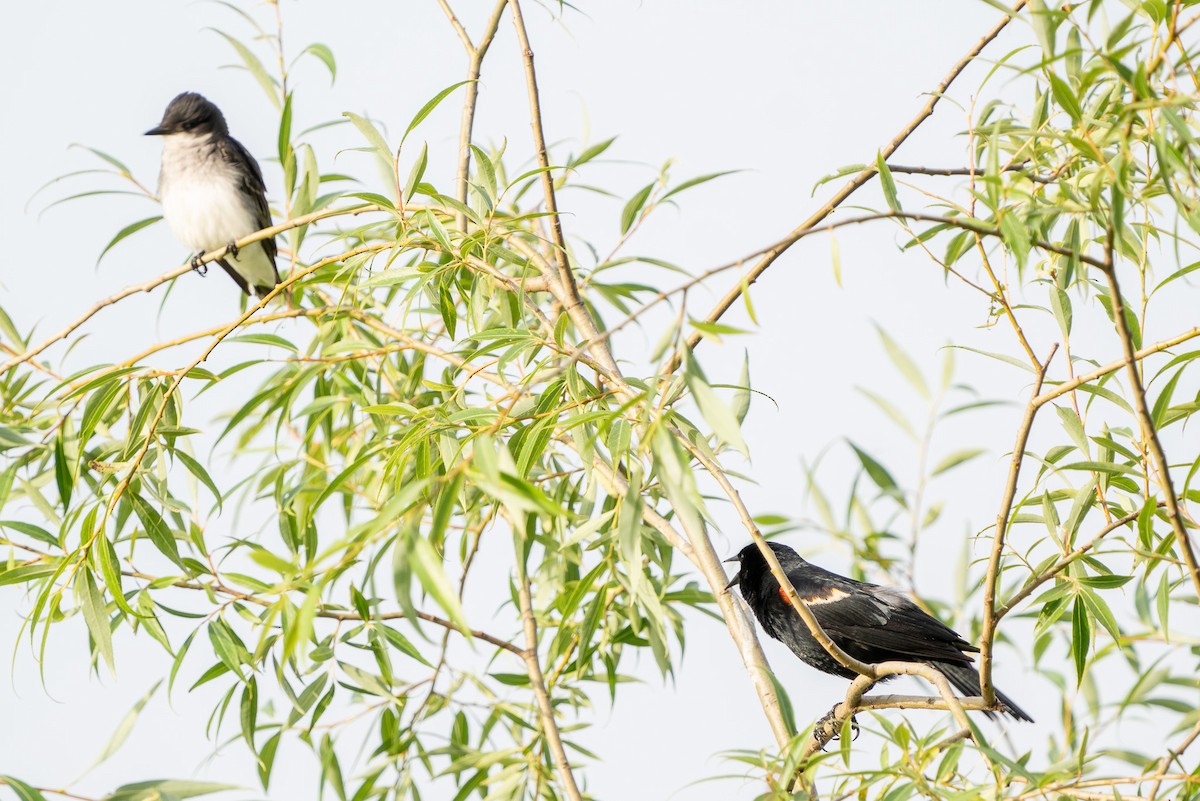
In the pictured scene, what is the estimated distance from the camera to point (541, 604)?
384 centimetres

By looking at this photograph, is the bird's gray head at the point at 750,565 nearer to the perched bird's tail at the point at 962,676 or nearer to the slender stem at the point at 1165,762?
the perched bird's tail at the point at 962,676

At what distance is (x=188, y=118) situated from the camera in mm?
6184

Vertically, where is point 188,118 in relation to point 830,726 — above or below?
above

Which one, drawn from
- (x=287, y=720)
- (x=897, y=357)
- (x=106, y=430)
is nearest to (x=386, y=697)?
(x=287, y=720)

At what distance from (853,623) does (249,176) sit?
3996 millimetres

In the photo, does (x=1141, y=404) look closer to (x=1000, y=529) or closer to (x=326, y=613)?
(x=1000, y=529)

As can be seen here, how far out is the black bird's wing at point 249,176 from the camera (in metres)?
6.19

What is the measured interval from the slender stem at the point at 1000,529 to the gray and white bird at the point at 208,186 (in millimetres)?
4415

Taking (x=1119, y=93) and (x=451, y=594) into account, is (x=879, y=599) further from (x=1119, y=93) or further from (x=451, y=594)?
(x=451, y=594)

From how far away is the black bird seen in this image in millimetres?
3994

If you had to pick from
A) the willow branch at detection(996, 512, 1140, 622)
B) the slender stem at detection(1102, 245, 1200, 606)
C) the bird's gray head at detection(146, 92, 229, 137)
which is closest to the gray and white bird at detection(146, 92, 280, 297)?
the bird's gray head at detection(146, 92, 229, 137)

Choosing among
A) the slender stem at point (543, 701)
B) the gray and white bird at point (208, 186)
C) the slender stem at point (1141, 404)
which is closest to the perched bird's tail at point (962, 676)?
the slender stem at point (543, 701)

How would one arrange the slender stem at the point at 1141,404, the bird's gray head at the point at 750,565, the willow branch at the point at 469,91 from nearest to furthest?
the slender stem at the point at 1141,404, the willow branch at the point at 469,91, the bird's gray head at the point at 750,565

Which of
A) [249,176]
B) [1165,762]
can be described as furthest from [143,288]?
[249,176]
